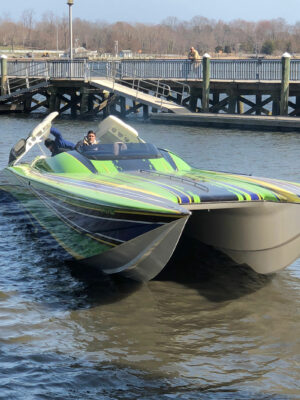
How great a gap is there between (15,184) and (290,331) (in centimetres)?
533

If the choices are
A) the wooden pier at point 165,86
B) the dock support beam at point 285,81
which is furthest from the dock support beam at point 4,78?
the dock support beam at point 285,81

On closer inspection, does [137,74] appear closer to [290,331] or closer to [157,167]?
[157,167]

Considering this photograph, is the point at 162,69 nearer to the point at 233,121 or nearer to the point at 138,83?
the point at 138,83

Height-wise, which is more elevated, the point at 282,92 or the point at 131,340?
the point at 282,92

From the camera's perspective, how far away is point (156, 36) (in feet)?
513

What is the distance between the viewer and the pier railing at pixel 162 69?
28.9 m

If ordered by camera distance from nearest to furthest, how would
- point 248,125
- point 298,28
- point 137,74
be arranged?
point 248,125, point 137,74, point 298,28

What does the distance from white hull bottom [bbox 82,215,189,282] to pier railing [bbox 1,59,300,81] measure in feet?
67.8

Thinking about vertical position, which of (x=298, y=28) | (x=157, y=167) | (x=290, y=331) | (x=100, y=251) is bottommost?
(x=290, y=331)

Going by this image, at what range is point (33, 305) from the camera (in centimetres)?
811

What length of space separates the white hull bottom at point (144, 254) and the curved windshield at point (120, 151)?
1.86 meters

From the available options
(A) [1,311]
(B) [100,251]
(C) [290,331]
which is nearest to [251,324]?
(C) [290,331]

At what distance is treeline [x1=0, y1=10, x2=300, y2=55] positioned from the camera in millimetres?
145250

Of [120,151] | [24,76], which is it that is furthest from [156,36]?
[120,151]
